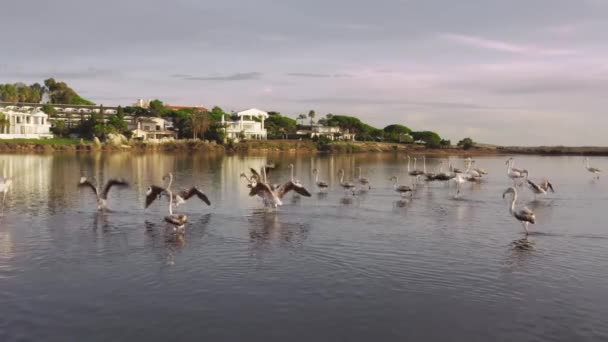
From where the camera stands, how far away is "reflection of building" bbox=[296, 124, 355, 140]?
141750mm

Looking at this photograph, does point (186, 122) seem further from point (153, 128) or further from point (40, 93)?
point (40, 93)

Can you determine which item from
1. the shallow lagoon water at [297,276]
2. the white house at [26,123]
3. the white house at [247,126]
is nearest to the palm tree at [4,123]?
the white house at [26,123]

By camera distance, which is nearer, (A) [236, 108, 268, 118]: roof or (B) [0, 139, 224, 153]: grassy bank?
(B) [0, 139, 224, 153]: grassy bank

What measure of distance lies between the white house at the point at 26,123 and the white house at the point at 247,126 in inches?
1426

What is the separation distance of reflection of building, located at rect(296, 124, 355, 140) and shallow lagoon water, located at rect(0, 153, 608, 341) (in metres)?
118

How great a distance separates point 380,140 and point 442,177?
11678 centimetres

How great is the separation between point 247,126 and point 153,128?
2174cm

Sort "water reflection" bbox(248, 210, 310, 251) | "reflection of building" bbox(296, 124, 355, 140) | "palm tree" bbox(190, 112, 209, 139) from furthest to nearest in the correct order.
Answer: "reflection of building" bbox(296, 124, 355, 140) < "palm tree" bbox(190, 112, 209, 139) < "water reflection" bbox(248, 210, 310, 251)

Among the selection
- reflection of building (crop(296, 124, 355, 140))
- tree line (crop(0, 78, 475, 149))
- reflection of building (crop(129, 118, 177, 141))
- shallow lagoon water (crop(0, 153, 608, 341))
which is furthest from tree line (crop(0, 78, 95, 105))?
shallow lagoon water (crop(0, 153, 608, 341))

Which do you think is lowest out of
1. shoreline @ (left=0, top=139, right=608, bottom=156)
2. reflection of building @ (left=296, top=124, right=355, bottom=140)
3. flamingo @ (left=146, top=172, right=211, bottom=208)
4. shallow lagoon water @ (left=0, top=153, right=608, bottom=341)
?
shallow lagoon water @ (left=0, top=153, right=608, bottom=341)

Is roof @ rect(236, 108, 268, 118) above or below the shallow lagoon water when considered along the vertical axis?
above

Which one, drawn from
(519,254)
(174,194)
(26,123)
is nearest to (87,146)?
(26,123)

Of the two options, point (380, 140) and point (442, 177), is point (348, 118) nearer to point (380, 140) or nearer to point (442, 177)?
point (380, 140)

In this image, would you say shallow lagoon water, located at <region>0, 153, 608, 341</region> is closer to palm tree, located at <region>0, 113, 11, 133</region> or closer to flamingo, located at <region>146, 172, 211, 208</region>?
flamingo, located at <region>146, 172, 211, 208</region>
